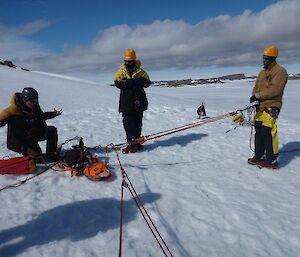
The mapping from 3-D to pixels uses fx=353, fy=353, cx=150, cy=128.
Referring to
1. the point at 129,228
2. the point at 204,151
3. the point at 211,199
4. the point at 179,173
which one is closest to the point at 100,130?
the point at 204,151

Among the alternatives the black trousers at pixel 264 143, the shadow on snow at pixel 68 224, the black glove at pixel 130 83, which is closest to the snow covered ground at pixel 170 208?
the shadow on snow at pixel 68 224

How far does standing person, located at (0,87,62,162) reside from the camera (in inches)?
220

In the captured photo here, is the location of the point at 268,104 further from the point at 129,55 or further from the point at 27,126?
the point at 27,126

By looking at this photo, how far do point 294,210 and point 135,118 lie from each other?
3850 mm

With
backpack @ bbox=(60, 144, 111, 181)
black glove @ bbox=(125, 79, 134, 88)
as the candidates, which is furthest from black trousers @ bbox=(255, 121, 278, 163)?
backpack @ bbox=(60, 144, 111, 181)

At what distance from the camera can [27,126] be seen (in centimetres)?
597

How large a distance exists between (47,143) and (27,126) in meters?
0.52

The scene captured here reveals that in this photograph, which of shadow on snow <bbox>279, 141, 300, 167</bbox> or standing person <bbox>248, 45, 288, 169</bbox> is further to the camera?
shadow on snow <bbox>279, 141, 300, 167</bbox>

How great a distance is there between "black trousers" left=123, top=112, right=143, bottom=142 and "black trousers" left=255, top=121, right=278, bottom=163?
2521mm

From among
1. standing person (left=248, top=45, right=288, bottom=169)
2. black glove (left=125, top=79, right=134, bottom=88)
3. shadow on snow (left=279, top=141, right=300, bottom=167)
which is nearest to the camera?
standing person (left=248, top=45, right=288, bottom=169)

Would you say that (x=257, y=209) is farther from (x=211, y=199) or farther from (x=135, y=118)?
(x=135, y=118)

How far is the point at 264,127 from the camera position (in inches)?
266

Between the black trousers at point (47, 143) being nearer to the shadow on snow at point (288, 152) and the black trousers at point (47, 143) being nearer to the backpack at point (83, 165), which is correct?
the backpack at point (83, 165)

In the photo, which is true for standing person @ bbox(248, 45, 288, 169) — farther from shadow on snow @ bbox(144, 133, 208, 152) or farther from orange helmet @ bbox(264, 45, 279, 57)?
shadow on snow @ bbox(144, 133, 208, 152)
